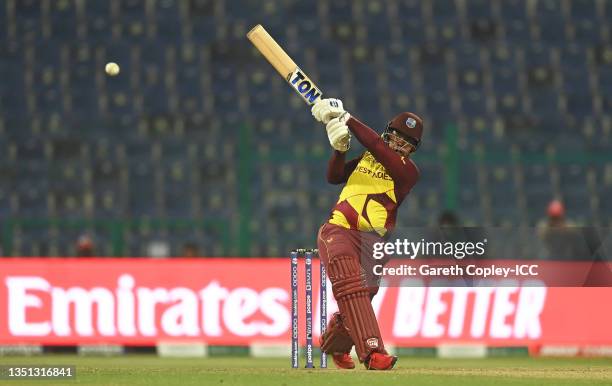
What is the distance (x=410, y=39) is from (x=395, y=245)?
762 cm

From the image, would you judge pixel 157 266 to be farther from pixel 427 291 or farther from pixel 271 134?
pixel 271 134

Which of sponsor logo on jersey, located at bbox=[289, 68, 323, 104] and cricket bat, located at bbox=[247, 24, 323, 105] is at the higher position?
cricket bat, located at bbox=[247, 24, 323, 105]

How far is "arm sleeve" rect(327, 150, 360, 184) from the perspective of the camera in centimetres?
830

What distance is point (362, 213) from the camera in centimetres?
843

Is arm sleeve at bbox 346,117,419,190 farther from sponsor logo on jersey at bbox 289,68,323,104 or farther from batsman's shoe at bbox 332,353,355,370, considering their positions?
batsman's shoe at bbox 332,353,355,370

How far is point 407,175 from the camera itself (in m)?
8.36

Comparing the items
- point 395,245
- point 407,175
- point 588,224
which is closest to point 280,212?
point 588,224

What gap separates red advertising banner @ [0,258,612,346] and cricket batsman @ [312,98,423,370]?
3.77 m

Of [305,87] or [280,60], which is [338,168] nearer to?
[305,87]

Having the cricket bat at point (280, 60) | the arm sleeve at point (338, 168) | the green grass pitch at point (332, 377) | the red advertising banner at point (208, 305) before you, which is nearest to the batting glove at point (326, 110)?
the arm sleeve at point (338, 168)

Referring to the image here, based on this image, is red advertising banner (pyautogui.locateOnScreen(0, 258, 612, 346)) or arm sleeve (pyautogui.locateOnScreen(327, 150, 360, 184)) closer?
arm sleeve (pyautogui.locateOnScreen(327, 150, 360, 184))

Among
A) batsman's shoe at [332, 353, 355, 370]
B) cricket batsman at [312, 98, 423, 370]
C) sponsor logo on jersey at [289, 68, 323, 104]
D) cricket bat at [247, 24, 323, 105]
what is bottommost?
batsman's shoe at [332, 353, 355, 370]

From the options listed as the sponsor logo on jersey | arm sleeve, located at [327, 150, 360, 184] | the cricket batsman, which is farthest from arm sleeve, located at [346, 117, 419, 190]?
the sponsor logo on jersey

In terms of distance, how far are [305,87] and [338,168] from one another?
62 cm
